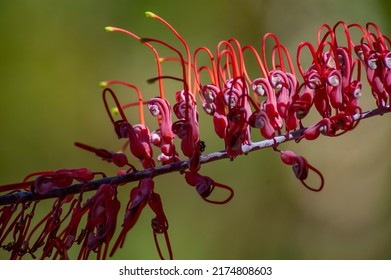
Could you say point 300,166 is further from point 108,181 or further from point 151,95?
point 151,95

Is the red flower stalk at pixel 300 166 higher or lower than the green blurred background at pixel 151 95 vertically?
lower

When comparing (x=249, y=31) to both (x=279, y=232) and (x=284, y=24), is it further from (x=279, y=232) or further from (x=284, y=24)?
(x=279, y=232)

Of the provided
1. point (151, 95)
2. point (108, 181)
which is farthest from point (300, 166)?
point (151, 95)

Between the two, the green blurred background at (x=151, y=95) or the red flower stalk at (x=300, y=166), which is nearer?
the red flower stalk at (x=300, y=166)

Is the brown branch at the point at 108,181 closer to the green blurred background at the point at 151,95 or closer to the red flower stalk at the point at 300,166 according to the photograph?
the red flower stalk at the point at 300,166

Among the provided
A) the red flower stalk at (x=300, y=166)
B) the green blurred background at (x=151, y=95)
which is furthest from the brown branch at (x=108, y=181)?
the green blurred background at (x=151, y=95)

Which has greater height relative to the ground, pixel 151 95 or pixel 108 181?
pixel 151 95

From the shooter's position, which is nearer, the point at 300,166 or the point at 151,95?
the point at 300,166

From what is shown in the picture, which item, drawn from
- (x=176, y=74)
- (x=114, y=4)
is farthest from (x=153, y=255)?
(x=114, y=4)

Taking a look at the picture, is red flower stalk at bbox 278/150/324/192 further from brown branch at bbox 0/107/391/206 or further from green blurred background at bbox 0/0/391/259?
green blurred background at bbox 0/0/391/259
